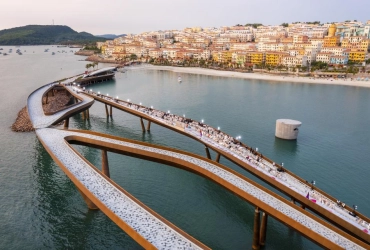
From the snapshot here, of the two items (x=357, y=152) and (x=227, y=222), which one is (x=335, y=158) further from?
(x=227, y=222)

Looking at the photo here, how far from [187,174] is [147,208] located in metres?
12.2

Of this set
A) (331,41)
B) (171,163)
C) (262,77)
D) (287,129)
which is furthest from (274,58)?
(171,163)

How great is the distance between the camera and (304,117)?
47.8 meters

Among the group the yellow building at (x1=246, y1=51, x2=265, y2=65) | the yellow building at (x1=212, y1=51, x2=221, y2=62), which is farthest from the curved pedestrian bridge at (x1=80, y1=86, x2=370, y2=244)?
the yellow building at (x1=212, y1=51, x2=221, y2=62)

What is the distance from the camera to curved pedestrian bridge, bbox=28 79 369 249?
12.6 metres

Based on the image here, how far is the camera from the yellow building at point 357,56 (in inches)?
3853

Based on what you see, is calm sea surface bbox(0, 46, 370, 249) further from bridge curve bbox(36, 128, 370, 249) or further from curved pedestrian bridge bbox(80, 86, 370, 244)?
bridge curve bbox(36, 128, 370, 249)

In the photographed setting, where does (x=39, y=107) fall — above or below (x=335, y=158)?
above

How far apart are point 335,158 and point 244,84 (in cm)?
5171

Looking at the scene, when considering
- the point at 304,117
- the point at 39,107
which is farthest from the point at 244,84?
the point at 39,107

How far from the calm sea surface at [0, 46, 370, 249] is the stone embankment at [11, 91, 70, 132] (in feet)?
4.13

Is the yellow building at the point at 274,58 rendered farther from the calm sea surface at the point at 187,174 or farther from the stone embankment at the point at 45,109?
the stone embankment at the point at 45,109

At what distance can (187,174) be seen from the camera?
2619 centimetres

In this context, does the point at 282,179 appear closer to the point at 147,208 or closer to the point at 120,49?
the point at 147,208
